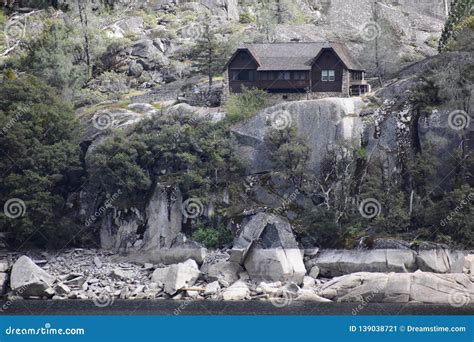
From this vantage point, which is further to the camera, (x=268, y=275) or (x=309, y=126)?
(x=309, y=126)

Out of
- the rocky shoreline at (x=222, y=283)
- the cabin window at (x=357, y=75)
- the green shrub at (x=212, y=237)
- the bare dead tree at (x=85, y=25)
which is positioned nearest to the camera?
the rocky shoreline at (x=222, y=283)

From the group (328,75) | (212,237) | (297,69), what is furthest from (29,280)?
(328,75)

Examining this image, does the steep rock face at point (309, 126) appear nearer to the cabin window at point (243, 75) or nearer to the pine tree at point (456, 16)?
the cabin window at point (243, 75)

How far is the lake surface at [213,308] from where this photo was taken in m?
52.8

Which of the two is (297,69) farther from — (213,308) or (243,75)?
(213,308)

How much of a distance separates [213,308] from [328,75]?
3068cm

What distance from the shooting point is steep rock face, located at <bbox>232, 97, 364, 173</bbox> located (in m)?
73.0

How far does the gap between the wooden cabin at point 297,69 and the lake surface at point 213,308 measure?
27.1m

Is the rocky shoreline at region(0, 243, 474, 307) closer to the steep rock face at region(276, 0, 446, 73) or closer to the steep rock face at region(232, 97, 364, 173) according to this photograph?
the steep rock face at region(232, 97, 364, 173)

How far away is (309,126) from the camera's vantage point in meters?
73.7

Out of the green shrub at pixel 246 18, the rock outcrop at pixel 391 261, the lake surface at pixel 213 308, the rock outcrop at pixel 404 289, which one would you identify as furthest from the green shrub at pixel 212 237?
the green shrub at pixel 246 18

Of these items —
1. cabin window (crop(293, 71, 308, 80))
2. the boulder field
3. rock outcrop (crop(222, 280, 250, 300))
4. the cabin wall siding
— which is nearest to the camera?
the boulder field

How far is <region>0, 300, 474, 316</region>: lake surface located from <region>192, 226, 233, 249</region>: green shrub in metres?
10.6

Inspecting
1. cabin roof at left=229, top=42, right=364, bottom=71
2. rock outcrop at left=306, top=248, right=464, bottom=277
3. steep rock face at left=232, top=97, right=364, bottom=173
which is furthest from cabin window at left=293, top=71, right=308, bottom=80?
rock outcrop at left=306, top=248, right=464, bottom=277
